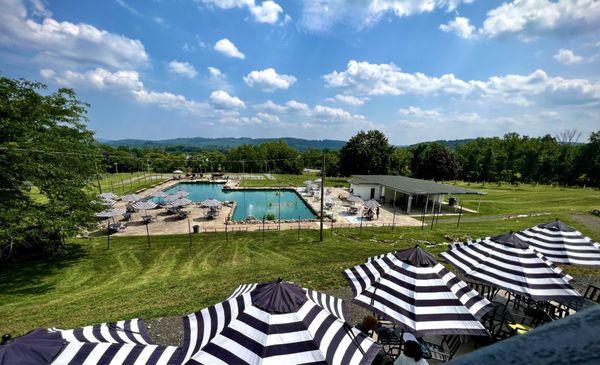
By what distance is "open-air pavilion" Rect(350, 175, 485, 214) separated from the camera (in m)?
27.8

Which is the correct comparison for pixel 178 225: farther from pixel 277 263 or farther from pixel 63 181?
pixel 277 263

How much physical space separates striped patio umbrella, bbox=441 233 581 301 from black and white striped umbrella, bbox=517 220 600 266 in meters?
2.02

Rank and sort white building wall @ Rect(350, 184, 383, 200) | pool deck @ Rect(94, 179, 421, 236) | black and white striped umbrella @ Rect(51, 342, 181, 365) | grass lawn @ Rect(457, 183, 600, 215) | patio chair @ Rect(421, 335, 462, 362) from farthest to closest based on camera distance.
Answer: white building wall @ Rect(350, 184, 383, 200), grass lawn @ Rect(457, 183, 600, 215), pool deck @ Rect(94, 179, 421, 236), patio chair @ Rect(421, 335, 462, 362), black and white striped umbrella @ Rect(51, 342, 181, 365)

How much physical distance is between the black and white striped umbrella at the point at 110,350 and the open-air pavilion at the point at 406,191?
83.5 ft

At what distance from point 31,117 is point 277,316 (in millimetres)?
15348

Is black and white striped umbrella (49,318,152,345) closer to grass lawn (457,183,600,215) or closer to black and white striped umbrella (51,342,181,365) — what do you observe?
black and white striped umbrella (51,342,181,365)

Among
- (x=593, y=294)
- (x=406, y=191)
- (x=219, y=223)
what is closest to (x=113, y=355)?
(x=593, y=294)

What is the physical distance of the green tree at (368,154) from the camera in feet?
165

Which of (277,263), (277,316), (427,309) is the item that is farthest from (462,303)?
(277,263)

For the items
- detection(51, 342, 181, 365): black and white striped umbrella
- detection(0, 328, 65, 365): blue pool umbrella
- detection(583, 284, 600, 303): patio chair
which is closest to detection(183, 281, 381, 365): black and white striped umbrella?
detection(51, 342, 181, 365): black and white striped umbrella

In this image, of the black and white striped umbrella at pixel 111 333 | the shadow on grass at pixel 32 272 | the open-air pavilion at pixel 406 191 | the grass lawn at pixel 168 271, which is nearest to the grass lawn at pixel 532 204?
the open-air pavilion at pixel 406 191

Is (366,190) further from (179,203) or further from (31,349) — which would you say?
(31,349)

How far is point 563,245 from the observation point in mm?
8742

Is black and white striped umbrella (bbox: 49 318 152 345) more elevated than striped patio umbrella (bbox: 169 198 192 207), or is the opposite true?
black and white striped umbrella (bbox: 49 318 152 345)
